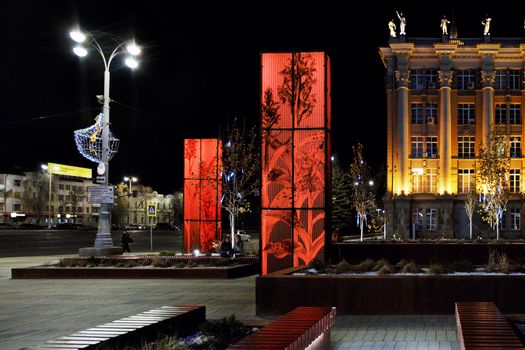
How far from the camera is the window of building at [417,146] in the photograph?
75.6 m

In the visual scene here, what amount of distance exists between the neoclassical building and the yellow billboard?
64.4 metres

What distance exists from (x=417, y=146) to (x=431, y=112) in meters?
3.79

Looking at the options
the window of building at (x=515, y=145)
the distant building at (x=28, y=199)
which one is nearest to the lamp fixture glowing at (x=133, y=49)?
the window of building at (x=515, y=145)

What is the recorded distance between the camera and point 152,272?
80.3 ft

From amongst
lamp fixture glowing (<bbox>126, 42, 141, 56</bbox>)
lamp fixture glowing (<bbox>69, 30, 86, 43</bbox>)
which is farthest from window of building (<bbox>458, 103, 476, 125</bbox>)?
lamp fixture glowing (<bbox>69, 30, 86, 43</bbox>)

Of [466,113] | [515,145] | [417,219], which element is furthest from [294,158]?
[515,145]

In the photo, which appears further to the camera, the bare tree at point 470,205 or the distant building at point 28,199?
the distant building at point 28,199

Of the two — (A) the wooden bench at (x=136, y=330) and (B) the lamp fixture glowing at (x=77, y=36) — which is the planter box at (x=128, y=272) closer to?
(B) the lamp fixture glowing at (x=77, y=36)

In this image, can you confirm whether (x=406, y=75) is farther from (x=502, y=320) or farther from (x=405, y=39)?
(x=502, y=320)

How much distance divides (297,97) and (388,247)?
948cm

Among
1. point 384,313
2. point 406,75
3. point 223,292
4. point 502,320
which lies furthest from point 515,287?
point 406,75

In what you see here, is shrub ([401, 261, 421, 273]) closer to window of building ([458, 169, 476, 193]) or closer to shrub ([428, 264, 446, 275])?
shrub ([428, 264, 446, 275])

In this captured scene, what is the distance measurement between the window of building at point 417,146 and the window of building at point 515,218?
10667 mm

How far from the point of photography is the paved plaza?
11.5 m
